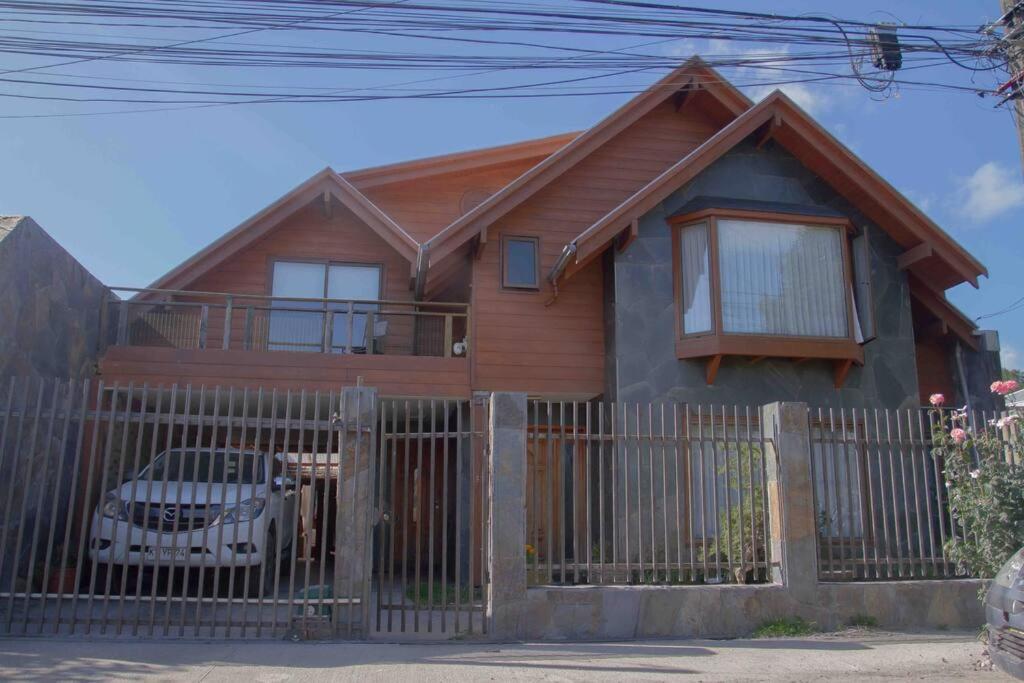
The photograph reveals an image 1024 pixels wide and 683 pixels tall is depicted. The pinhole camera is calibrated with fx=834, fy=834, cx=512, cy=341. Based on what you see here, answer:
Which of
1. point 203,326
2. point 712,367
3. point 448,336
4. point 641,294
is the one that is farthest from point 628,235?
point 203,326

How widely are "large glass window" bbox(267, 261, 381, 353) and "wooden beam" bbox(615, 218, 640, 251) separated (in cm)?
388

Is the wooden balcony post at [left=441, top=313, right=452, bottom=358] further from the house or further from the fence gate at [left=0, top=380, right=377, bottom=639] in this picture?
the fence gate at [left=0, top=380, right=377, bottom=639]

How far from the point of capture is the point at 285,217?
1386cm

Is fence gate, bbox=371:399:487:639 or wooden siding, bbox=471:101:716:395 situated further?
wooden siding, bbox=471:101:716:395

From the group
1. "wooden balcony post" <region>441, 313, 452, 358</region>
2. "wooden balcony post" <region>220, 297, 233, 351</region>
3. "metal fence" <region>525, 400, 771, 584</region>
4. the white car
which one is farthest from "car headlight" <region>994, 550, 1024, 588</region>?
"wooden balcony post" <region>220, 297, 233, 351</region>

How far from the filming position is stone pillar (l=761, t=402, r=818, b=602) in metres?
8.01

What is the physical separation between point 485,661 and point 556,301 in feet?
23.2

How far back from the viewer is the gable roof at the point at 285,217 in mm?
13203

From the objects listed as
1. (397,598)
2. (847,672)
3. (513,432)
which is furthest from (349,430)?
(847,672)

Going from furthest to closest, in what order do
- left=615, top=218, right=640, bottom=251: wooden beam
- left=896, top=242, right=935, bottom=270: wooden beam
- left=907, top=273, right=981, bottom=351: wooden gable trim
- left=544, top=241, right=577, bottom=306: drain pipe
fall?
left=907, top=273, right=981, bottom=351: wooden gable trim
left=896, top=242, right=935, bottom=270: wooden beam
left=615, top=218, right=640, bottom=251: wooden beam
left=544, top=241, right=577, bottom=306: drain pipe

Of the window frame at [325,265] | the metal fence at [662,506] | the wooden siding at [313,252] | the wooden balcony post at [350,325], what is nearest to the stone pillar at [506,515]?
the metal fence at [662,506]

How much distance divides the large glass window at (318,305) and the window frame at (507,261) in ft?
7.07

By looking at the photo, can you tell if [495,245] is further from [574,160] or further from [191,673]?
[191,673]

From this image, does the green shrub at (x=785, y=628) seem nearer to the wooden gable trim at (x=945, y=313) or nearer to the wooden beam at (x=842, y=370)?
the wooden beam at (x=842, y=370)
